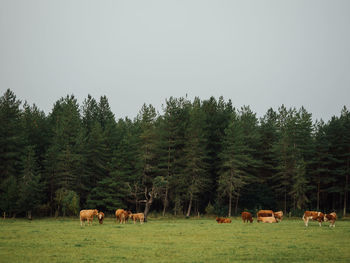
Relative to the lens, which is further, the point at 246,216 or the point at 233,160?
the point at 233,160

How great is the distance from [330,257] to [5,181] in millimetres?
43157

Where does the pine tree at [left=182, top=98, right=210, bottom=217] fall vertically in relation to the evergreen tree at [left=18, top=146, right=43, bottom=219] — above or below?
above

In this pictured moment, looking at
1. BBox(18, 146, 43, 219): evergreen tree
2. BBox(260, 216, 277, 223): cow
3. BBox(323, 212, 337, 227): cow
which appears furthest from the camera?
BBox(18, 146, 43, 219): evergreen tree

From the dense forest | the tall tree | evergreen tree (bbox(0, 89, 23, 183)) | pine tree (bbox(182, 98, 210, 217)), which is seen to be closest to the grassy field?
the dense forest

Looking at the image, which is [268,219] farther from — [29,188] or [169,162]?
[29,188]

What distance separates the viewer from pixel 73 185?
2079 inches

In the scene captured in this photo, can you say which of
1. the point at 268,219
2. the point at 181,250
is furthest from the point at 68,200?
the point at 181,250

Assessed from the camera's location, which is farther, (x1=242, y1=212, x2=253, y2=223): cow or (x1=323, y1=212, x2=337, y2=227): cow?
(x1=242, y1=212, x2=253, y2=223): cow

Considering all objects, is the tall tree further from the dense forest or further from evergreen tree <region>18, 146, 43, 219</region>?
evergreen tree <region>18, 146, 43, 219</region>

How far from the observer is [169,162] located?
52062 millimetres

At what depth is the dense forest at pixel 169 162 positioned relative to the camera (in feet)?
163

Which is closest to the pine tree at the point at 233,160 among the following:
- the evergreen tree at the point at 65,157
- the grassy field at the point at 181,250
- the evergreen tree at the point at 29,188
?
the evergreen tree at the point at 65,157

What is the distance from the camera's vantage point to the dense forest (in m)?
49.5

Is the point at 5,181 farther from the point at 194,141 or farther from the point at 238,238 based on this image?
the point at 238,238
